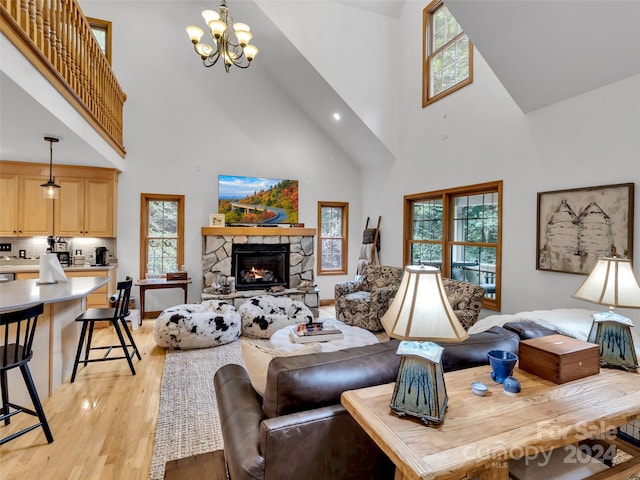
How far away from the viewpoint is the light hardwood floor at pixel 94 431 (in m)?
1.96

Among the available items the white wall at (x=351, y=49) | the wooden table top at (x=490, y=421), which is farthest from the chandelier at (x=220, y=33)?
the wooden table top at (x=490, y=421)

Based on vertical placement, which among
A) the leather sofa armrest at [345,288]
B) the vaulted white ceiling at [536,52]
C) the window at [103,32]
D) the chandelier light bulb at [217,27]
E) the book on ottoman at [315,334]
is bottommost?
the book on ottoman at [315,334]

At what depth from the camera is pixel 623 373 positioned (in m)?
1.51

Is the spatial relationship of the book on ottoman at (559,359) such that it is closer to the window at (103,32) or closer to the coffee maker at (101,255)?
the coffee maker at (101,255)

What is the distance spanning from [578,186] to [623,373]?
2156 millimetres

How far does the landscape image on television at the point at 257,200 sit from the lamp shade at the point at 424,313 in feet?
16.6

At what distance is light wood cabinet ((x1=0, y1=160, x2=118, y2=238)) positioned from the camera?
15.1 ft

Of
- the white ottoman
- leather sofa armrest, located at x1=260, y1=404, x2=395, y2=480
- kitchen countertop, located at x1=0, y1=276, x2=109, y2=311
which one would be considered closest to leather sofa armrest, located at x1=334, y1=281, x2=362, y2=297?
the white ottoman

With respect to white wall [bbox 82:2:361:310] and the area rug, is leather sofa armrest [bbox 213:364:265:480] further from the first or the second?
white wall [bbox 82:2:361:310]

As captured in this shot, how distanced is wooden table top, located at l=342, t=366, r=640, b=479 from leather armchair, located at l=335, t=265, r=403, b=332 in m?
3.23

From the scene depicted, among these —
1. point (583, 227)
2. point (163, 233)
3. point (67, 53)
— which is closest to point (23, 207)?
point (163, 233)

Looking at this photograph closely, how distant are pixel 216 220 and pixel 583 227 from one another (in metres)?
5.04

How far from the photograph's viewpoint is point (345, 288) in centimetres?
526

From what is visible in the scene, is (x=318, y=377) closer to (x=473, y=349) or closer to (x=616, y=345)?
(x=473, y=349)
